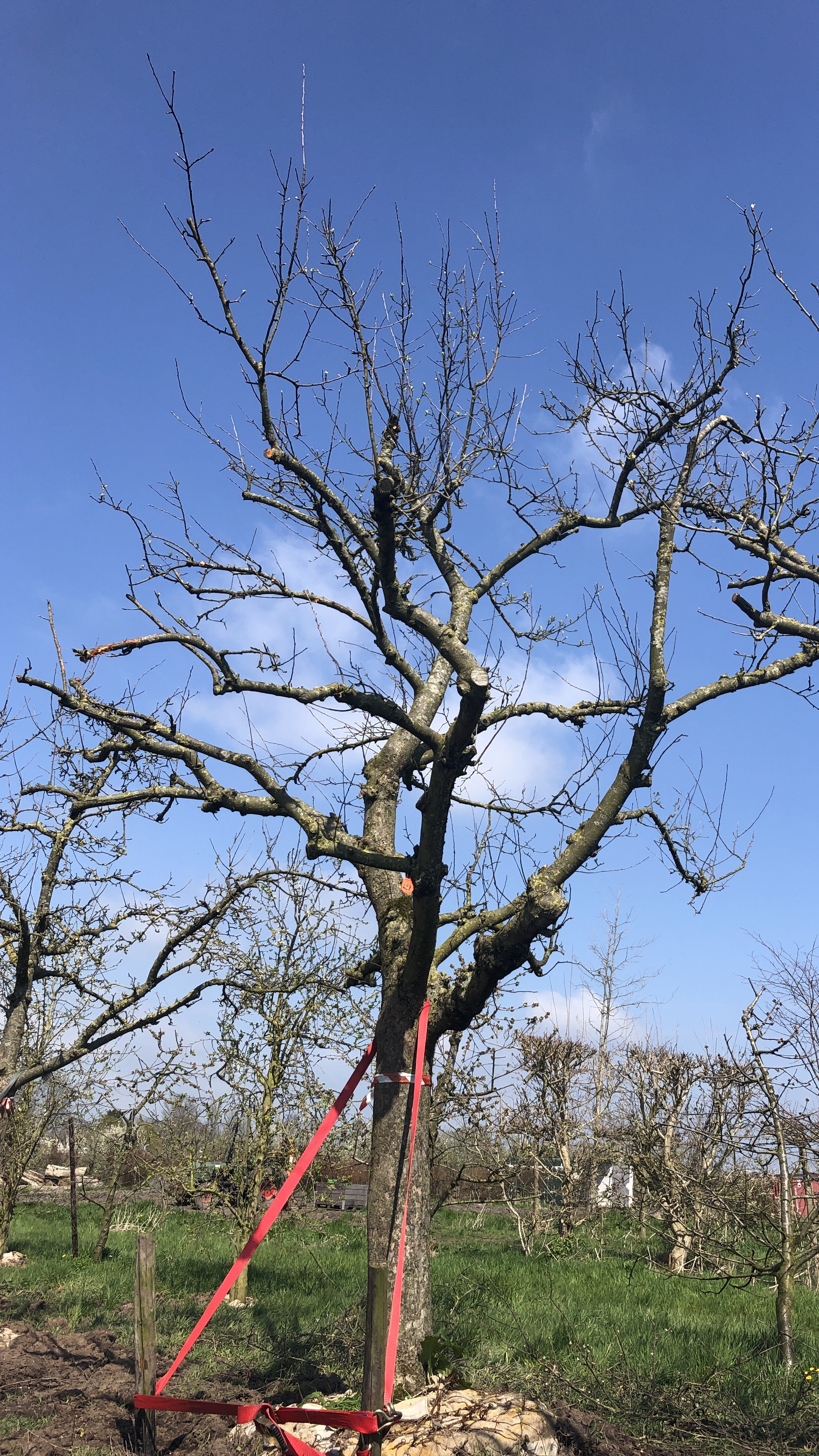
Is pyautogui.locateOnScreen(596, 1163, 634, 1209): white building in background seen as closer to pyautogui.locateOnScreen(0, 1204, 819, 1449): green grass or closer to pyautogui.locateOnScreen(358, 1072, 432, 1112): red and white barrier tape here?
pyautogui.locateOnScreen(0, 1204, 819, 1449): green grass

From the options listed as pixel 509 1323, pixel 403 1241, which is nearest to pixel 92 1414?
pixel 509 1323

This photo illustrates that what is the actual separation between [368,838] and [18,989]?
374 centimetres

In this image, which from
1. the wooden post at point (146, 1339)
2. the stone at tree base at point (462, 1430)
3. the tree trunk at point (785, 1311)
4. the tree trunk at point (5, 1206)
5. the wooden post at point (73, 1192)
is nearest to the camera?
the stone at tree base at point (462, 1430)

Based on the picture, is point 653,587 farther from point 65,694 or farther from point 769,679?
point 65,694

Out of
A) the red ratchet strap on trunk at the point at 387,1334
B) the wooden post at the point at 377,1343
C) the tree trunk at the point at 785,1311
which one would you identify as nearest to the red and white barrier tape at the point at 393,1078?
the red ratchet strap on trunk at the point at 387,1334

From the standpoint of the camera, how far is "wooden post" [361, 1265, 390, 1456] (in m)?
4.04

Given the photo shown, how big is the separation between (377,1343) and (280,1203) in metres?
0.93

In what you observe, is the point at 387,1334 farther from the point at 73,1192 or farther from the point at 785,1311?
the point at 73,1192

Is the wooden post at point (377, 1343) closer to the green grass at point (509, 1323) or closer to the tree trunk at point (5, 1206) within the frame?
the green grass at point (509, 1323)

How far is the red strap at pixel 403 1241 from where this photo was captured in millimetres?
4102

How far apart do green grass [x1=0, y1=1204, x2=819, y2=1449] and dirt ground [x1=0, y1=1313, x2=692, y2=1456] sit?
1.04ft

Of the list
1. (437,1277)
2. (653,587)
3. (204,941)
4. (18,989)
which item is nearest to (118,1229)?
(437,1277)

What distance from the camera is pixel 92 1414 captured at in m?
5.88

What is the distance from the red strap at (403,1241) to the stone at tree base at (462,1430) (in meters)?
0.18
